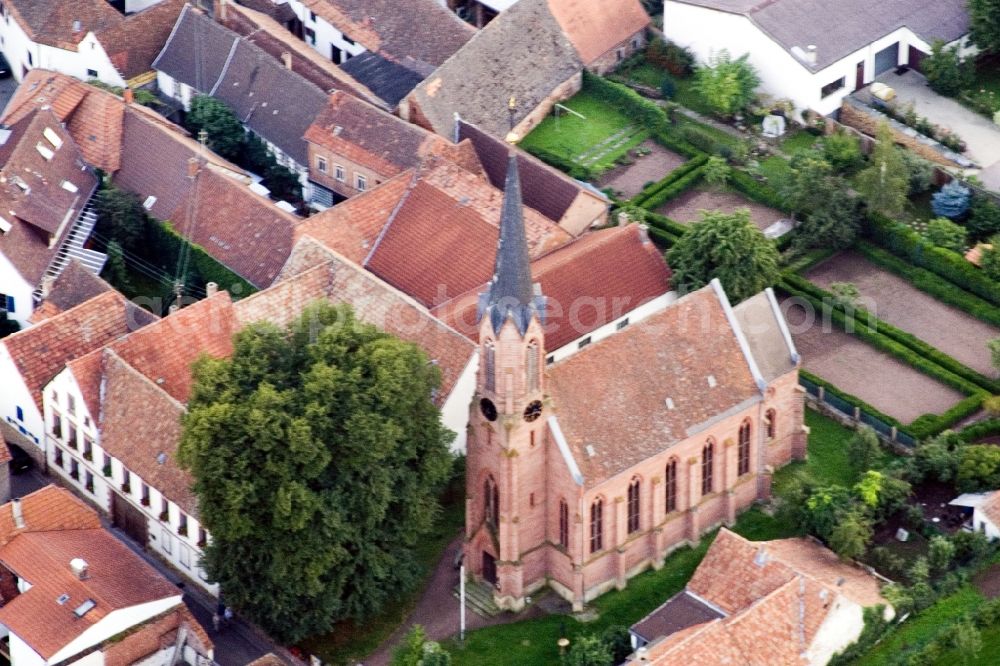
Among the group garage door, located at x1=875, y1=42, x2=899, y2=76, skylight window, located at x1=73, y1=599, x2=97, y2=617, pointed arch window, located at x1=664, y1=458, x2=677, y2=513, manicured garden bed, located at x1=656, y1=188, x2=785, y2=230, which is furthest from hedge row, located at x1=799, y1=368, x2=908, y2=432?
skylight window, located at x1=73, y1=599, x2=97, y2=617

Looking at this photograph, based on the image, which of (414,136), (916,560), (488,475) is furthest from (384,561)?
(414,136)

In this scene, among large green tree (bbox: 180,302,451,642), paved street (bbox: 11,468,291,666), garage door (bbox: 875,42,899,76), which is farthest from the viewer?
garage door (bbox: 875,42,899,76)

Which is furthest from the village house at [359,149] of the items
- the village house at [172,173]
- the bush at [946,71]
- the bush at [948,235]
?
the bush at [946,71]

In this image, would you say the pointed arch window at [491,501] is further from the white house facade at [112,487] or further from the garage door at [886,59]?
the garage door at [886,59]

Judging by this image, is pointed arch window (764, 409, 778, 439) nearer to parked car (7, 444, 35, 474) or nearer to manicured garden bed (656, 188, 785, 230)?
manicured garden bed (656, 188, 785, 230)

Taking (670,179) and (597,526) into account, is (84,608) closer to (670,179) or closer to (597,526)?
(597,526)
